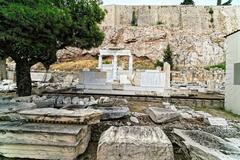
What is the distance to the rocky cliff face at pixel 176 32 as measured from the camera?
36.1 metres

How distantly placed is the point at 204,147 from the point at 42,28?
586 cm

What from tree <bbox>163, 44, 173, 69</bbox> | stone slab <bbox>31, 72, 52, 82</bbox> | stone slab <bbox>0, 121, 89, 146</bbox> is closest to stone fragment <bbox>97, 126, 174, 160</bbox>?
stone slab <bbox>0, 121, 89, 146</bbox>

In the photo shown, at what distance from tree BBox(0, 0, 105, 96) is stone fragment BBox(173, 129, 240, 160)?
5.12 meters

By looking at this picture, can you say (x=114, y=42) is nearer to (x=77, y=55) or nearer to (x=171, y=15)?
(x=77, y=55)

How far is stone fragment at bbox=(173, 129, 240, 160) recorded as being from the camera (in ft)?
10.8

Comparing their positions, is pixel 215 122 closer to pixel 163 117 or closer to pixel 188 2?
pixel 163 117

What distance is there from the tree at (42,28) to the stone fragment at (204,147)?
16.8ft

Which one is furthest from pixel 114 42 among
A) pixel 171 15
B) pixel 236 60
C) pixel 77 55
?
pixel 236 60

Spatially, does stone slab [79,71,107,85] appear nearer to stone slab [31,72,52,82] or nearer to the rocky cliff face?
stone slab [31,72,52,82]

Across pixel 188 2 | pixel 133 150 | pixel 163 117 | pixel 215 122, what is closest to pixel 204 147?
pixel 133 150

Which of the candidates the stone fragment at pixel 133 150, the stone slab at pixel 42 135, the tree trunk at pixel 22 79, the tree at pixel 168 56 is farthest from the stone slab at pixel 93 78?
the tree at pixel 168 56

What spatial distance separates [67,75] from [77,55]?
16.1 m

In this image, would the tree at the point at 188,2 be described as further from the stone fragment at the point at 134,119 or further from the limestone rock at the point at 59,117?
the limestone rock at the point at 59,117

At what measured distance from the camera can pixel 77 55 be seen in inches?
1499
